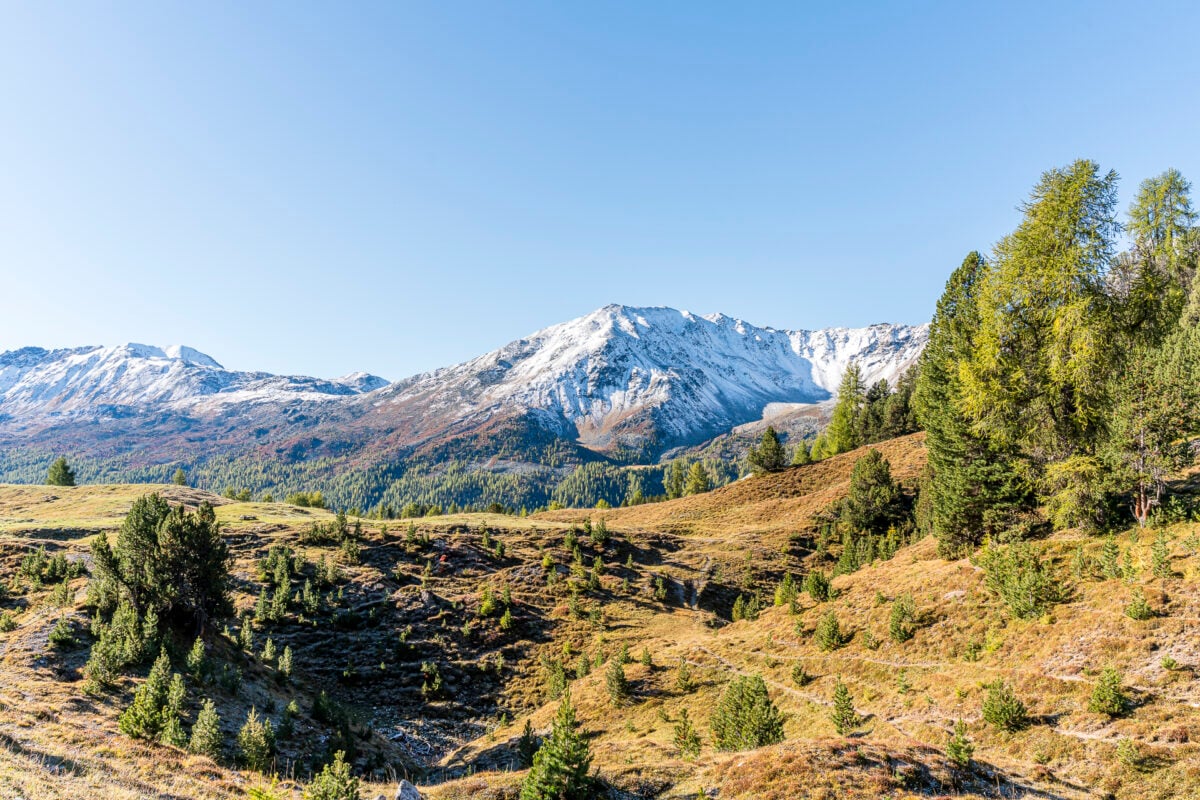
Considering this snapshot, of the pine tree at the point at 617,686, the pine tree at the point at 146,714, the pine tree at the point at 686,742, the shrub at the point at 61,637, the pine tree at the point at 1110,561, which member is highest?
the pine tree at the point at 1110,561

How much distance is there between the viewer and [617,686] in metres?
33.6

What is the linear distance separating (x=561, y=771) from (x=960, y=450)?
1168 inches

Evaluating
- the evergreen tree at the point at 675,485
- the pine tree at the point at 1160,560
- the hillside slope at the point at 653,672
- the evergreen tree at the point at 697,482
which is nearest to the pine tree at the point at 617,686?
the hillside slope at the point at 653,672

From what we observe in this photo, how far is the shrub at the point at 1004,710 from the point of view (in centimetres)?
1797

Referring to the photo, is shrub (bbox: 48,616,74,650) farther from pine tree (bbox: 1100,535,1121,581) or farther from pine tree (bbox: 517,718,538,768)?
pine tree (bbox: 1100,535,1121,581)

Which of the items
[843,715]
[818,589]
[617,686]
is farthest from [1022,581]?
[617,686]

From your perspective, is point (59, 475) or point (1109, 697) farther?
point (59, 475)

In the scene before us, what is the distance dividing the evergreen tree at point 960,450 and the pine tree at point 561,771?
26.9 metres

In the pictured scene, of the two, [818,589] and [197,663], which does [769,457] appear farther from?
[197,663]

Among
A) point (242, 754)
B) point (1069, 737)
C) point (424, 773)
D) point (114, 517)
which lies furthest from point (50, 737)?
point (114, 517)

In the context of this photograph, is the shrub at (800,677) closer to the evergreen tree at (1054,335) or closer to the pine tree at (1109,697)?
the pine tree at (1109,697)

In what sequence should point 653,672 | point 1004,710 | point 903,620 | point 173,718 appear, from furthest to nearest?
point 653,672 → point 903,620 → point 173,718 → point 1004,710

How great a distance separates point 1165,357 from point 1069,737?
1686cm

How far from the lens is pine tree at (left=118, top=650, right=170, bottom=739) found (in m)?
21.2
